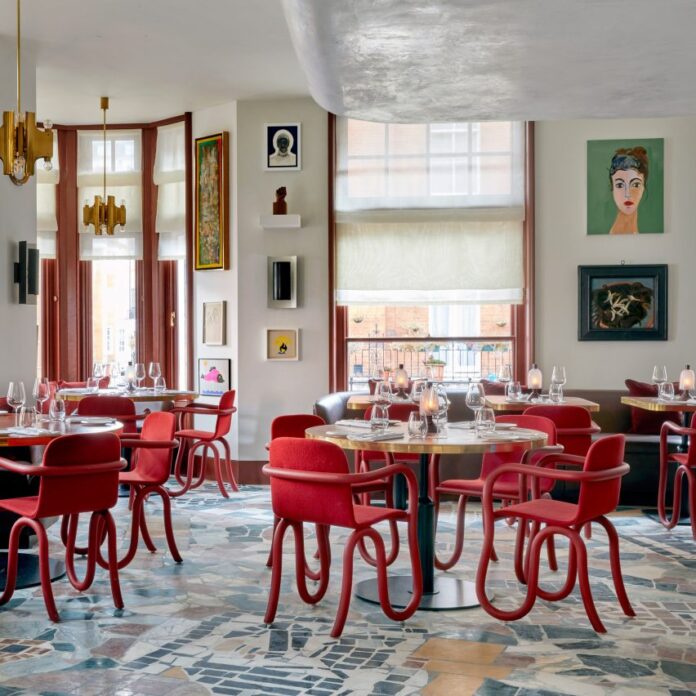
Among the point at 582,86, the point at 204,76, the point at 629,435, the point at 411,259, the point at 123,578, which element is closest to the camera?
the point at 123,578

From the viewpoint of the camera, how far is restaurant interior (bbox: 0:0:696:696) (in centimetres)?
409

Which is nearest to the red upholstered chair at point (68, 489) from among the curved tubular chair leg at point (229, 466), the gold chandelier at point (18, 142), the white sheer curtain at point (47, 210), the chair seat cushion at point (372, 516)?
the chair seat cushion at point (372, 516)

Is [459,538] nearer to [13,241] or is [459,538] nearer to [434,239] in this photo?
[434,239]

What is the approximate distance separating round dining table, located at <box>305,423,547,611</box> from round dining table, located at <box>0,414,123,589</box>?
1214mm

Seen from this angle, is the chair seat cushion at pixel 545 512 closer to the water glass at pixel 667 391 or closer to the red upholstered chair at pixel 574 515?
the red upholstered chair at pixel 574 515

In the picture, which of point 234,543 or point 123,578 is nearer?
point 123,578

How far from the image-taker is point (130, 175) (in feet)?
32.4

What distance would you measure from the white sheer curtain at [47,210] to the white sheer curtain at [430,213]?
125 inches

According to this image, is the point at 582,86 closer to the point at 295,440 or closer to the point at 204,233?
the point at 295,440

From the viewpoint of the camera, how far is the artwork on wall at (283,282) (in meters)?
8.82

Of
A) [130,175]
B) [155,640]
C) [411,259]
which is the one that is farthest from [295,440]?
[130,175]

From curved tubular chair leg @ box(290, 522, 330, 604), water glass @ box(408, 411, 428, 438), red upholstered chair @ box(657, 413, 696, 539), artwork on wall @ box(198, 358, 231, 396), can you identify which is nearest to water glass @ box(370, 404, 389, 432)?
water glass @ box(408, 411, 428, 438)

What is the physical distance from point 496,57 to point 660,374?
4.28 metres

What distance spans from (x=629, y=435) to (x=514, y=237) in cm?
217
